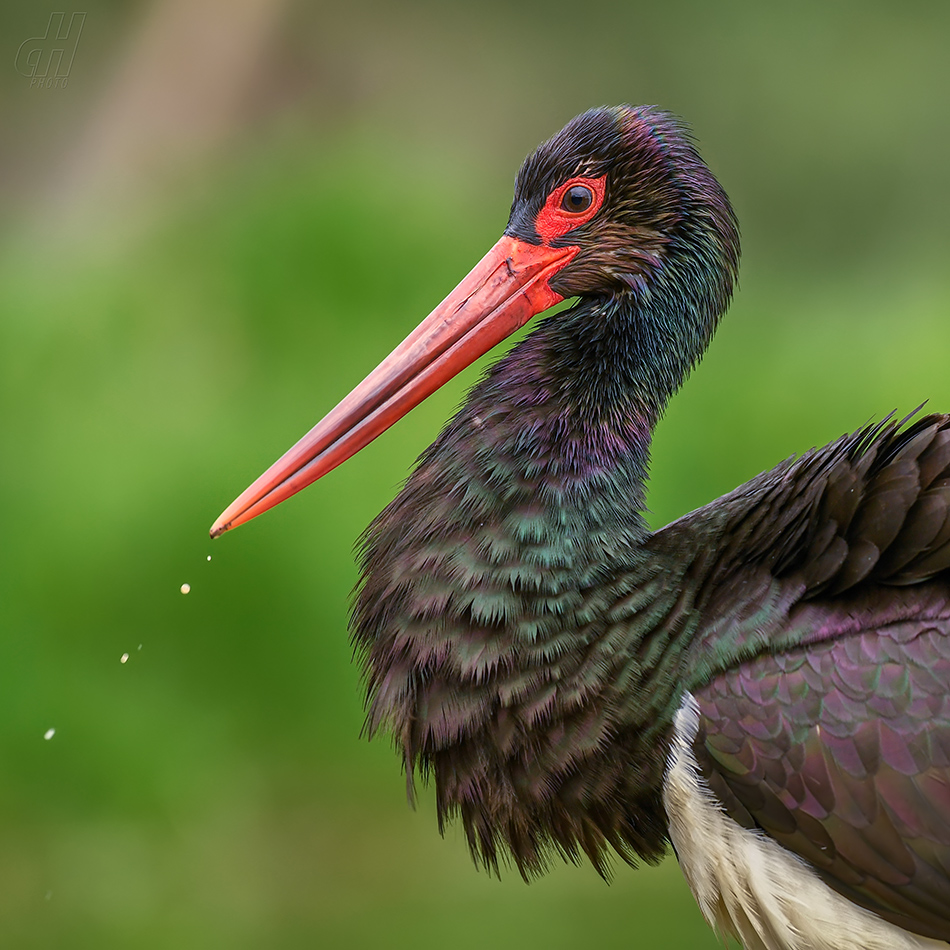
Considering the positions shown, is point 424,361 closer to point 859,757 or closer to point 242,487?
point 859,757

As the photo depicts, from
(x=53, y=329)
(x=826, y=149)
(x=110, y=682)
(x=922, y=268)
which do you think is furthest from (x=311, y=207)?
(x=826, y=149)

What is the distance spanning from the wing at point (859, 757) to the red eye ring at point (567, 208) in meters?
0.84

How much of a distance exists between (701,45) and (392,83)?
5.37ft

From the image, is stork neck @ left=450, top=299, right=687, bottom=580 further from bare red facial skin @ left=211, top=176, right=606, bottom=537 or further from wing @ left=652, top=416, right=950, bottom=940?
wing @ left=652, top=416, right=950, bottom=940

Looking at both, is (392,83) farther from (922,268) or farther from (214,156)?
(922,268)

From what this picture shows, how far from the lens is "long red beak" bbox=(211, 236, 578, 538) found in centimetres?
218

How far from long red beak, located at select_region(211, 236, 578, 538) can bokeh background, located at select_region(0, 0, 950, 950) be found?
1.81m

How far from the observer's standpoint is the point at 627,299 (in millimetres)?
2217

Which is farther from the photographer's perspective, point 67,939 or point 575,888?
point 575,888
